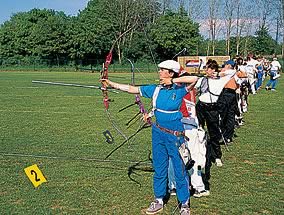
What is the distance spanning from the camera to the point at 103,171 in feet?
27.0

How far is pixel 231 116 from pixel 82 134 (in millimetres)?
4063

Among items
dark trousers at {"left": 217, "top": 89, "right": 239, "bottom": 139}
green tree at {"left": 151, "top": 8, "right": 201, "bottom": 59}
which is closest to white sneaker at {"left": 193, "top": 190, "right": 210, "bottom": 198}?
dark trousers at {"left": 217, "top": 89, "right": 239, "bottom": 139}

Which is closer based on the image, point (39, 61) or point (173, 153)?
point (173, 153)

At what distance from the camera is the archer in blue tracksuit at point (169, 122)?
5809mm

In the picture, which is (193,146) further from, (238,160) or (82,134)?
(82,134)

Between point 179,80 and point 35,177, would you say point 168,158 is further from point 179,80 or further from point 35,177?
point 35,177

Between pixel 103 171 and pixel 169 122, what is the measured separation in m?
2.77

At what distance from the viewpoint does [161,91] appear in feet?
19.3

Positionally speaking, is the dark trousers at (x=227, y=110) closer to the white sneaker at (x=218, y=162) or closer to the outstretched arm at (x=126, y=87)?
the white sneaker at (x=218, y=162)

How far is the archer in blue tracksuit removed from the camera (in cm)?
581

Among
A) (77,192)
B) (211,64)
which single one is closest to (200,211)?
(77,192)

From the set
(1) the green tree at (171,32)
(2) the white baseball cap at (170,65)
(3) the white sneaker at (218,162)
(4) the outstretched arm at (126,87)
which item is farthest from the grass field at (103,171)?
(1) the green tree at (171,32)

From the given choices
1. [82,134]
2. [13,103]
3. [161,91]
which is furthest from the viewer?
[13,103]

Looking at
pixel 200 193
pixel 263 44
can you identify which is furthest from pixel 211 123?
pixel 263 44
